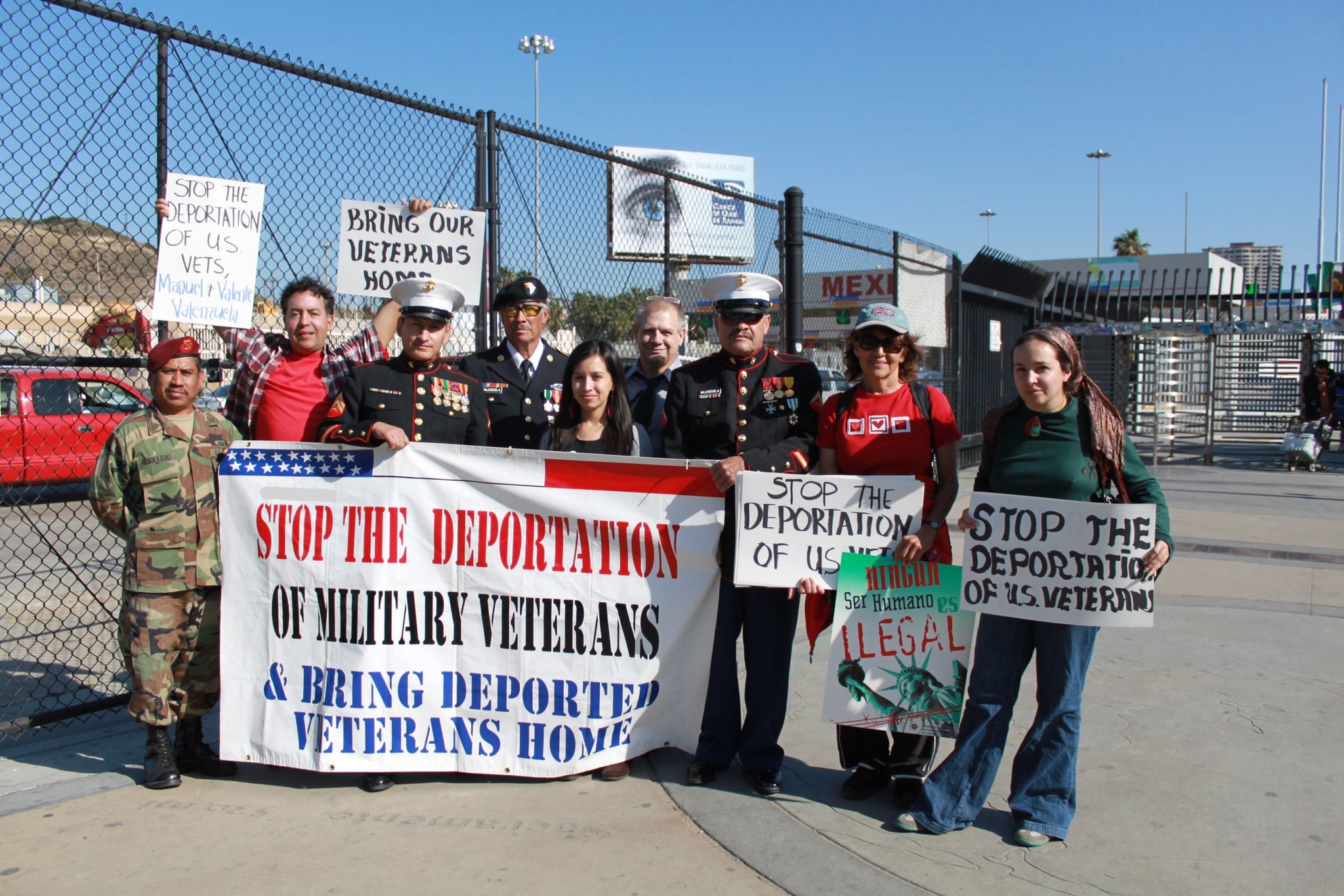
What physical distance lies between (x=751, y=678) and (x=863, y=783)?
0.58m

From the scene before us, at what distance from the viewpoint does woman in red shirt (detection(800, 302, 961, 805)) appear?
151 inches

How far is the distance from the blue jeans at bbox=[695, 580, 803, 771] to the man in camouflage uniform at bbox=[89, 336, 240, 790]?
78.3 inches

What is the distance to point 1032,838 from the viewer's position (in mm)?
3473

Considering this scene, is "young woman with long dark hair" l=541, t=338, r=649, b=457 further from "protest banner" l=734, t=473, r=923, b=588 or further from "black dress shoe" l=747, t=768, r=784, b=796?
"black dress shoe" l=747, t=768, r=784, b=796

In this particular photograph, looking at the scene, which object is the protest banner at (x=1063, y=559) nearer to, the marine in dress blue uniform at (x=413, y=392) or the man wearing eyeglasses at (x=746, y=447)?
the man wearing eyeglasses at (x=746, y=447)

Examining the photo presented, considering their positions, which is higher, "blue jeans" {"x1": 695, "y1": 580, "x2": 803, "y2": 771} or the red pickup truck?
the red pickup truck

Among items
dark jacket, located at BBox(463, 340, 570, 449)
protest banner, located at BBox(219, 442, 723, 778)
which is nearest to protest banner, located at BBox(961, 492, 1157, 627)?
protest banner, located at BBox(219, 442, 723, 778)

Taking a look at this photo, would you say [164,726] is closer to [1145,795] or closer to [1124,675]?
[1145,795]

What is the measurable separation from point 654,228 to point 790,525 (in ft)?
19.5

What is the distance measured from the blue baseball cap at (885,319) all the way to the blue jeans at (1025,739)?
1.09 m

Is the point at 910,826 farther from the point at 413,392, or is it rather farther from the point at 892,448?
the point at 413,392

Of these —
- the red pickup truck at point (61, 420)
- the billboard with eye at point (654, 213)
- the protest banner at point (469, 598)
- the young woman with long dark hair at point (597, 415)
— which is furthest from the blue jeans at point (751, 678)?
the red pickup truck at point (61, 420)

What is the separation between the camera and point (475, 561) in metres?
4.09

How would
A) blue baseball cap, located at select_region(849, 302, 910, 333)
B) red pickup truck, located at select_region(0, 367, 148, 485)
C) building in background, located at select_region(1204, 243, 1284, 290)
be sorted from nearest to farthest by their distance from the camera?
blue baseball cap, located at select_region(849, 302, 910, 333)
red pickup truck, located at select_region(0, 367, 148, 485)
building in background, located at select_region(1204, 243, 1284, 290)
